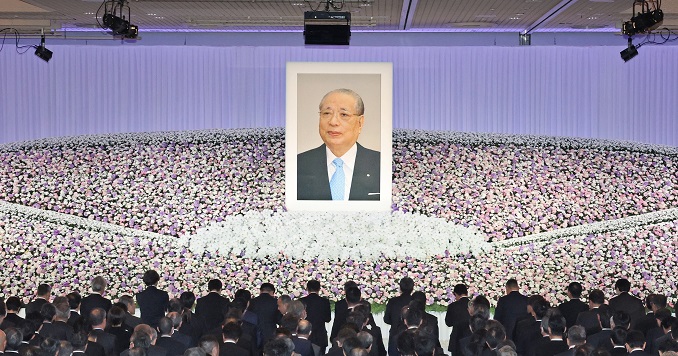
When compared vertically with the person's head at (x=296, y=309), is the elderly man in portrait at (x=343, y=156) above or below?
above

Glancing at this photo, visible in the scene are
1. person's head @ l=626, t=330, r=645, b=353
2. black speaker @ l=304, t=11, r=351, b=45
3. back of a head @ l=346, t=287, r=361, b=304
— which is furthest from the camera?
black speaker @ l=304, t=11, r=351, b=45

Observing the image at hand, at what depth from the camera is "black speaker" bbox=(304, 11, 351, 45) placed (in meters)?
10.9

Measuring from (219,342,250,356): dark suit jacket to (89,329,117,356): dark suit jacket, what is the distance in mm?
1005

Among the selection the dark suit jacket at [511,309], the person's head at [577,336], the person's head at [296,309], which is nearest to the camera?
the person's head at [577,336]

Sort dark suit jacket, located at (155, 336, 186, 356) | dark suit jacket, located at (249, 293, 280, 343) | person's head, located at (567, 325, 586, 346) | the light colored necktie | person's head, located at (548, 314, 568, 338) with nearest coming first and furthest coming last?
person's head, located at (567, 325, 586, 346)
dark suit jacket, located at (155, 336, 186, 356)
person's head, located at (548, 314, 568, 338)
dark suit jacket, located at (249, 293, 280, 343)
the light colored necktie

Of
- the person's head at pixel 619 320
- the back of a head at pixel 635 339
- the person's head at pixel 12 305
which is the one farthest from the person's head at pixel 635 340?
the person's head at pixel 12 305

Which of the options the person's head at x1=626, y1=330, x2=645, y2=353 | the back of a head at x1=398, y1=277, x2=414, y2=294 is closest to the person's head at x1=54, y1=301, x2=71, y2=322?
the back of a head at x1=398, y1=277, x2=414, y2=294

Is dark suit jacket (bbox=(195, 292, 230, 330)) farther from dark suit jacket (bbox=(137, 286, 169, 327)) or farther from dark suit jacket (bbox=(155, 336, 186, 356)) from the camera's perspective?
dark suit jacket (bbox=(155, 336, 186, 356))

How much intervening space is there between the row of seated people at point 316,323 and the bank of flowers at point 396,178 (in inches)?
168

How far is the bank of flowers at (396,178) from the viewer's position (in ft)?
46.1

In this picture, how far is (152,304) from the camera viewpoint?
31.7ft

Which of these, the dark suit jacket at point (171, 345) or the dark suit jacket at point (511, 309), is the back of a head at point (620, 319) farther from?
the dark suit jacket at point (171, 345)

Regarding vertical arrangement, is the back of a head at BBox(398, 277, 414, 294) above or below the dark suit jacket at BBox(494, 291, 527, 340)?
above

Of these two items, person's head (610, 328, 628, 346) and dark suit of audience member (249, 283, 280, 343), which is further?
dark suit of audience member (249, 283, 280, 343)
